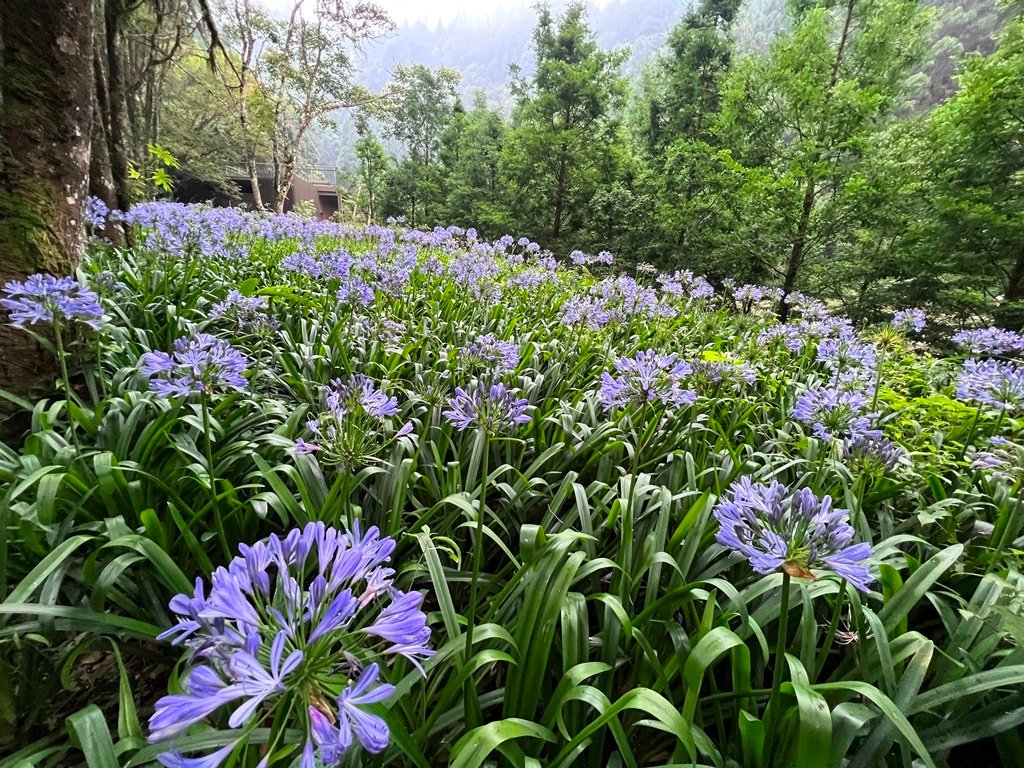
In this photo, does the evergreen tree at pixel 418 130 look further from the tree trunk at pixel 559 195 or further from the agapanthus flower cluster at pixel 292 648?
the agapanthus flower cluster at pixel 292 648

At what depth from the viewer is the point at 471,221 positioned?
21.3m

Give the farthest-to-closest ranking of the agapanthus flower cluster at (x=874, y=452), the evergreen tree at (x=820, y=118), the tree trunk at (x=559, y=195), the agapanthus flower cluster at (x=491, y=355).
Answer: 1. the tree trunk at (x=559, y=195)
2. the evergreen tree at (x=820, y=118)
3. the agapanthus flower cluster at (x=491, y=355)
4. the agapanthus flower cluster at (x=874, y=452)

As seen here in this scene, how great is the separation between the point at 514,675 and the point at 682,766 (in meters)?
0.47

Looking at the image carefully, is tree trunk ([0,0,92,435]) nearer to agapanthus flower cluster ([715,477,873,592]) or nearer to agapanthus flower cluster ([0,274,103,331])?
agapanthus flower cluster ([0,274,103,331])

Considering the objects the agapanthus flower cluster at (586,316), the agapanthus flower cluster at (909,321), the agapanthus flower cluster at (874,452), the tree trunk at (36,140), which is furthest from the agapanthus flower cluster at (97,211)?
the agapanthus flower cluster at (909,321)

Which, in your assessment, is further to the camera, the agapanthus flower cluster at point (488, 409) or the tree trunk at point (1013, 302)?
the tree trunk at point (1013, 302)

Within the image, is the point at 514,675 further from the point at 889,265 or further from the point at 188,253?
the point at 889,265

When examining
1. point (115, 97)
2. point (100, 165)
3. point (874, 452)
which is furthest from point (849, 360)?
point (115, 97)

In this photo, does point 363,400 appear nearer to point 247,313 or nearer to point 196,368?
point 196,368

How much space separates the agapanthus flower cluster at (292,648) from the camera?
62 cm

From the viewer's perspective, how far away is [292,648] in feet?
2.51

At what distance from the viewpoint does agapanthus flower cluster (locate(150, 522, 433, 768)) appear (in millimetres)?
620

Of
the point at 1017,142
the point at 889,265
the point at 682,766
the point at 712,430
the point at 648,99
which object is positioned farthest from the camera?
the point at 648,99

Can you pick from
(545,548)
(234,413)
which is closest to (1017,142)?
(545,548)
